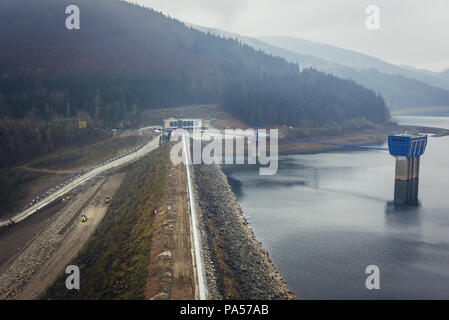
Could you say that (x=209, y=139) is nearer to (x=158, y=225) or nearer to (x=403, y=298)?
(x=158, y=225)

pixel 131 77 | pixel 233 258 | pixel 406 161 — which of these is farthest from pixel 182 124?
pixel 233 258

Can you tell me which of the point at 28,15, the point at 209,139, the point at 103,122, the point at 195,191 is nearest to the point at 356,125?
the point at 209,139

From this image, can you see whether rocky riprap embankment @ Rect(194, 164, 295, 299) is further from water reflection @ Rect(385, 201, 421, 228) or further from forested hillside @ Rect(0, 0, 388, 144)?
forested hillside @ Rect(0, 0, 388, 144)

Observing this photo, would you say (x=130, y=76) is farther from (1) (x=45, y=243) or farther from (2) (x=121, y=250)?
(2) (x=121, y=250)

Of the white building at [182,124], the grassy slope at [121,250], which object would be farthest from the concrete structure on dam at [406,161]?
the white building at [182,124]

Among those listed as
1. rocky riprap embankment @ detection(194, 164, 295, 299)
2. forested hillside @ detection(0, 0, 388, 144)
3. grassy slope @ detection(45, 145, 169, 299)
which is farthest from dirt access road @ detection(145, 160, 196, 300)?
forested hillside @ detection(0, 0, 388, 144)

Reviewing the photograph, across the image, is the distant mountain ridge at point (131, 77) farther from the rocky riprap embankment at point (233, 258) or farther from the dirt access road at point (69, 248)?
the rocky riprap embankment at point (233, 258)
